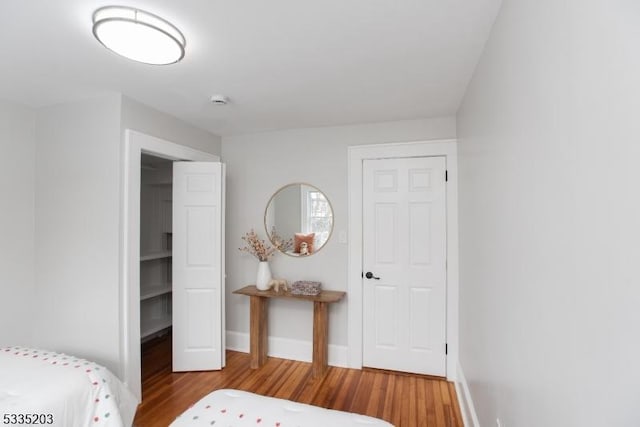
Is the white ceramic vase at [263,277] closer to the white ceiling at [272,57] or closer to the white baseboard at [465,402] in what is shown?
the white ceiling at [272,57]

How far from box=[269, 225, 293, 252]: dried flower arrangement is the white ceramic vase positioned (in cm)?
23

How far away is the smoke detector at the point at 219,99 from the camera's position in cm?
235

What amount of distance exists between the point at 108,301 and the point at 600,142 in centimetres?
287

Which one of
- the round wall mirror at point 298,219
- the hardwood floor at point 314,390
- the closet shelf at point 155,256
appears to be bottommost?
the hardwood floor at point 314,390

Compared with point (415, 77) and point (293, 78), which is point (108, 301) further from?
point (415, 77)

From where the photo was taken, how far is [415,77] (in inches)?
80.9

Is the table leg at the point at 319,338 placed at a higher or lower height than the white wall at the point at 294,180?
lower

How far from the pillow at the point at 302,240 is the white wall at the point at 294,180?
4.2 inches

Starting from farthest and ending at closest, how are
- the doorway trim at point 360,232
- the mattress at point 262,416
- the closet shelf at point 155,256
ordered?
the closet shelf at point 155,256 < the doorway trim at point 360,232 < the mattress at point 262,416

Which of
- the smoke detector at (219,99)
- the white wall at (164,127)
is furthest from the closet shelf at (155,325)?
the smoke detector at (219,99)

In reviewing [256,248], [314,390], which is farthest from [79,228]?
[314,390]

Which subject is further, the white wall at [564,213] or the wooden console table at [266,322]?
the wooden console table at [266,322]

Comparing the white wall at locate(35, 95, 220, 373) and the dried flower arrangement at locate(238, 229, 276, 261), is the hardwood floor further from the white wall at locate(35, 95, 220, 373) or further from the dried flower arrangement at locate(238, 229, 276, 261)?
the dried flower arrangement at locate(238, 229, 276, 261)

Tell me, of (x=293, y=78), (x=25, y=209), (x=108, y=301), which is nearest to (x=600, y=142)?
(x=293, y=78)
